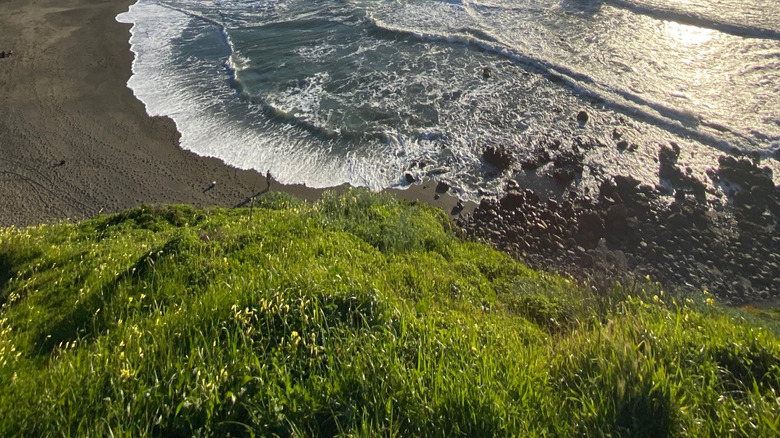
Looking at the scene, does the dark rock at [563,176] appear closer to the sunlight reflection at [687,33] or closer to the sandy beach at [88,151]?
the sandy beach at [88,151]

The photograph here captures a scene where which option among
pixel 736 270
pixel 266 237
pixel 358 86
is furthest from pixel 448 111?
pixel 266 237

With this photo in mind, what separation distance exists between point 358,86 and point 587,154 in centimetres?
757

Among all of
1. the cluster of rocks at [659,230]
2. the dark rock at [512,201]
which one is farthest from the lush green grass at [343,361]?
the dark rock at [512,201]

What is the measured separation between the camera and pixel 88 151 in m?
12.8

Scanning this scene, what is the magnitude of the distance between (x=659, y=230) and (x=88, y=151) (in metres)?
14.3

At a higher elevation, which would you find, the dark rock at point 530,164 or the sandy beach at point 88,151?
the dark rock at point 530,164

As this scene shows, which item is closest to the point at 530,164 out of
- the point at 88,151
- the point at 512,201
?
the point at 512,201

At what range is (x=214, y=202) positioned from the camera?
37.2 ft

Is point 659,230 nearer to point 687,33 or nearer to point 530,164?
point 530,164

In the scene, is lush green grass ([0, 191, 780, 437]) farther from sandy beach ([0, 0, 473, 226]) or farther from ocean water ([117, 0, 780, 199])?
ocean water ([117, 0, 780, 199])

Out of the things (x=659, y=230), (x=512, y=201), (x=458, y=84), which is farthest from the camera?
(x=458, y=84)

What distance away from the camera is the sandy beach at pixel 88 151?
1137cm

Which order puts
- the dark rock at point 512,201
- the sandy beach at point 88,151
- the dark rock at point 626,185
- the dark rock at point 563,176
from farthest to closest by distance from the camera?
the dark rock at point 563,176
the sandy beach at point 88,151
the dark rock at point 626,185
the dark rock at point 512,201

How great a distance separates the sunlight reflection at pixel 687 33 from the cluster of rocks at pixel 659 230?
773cm
